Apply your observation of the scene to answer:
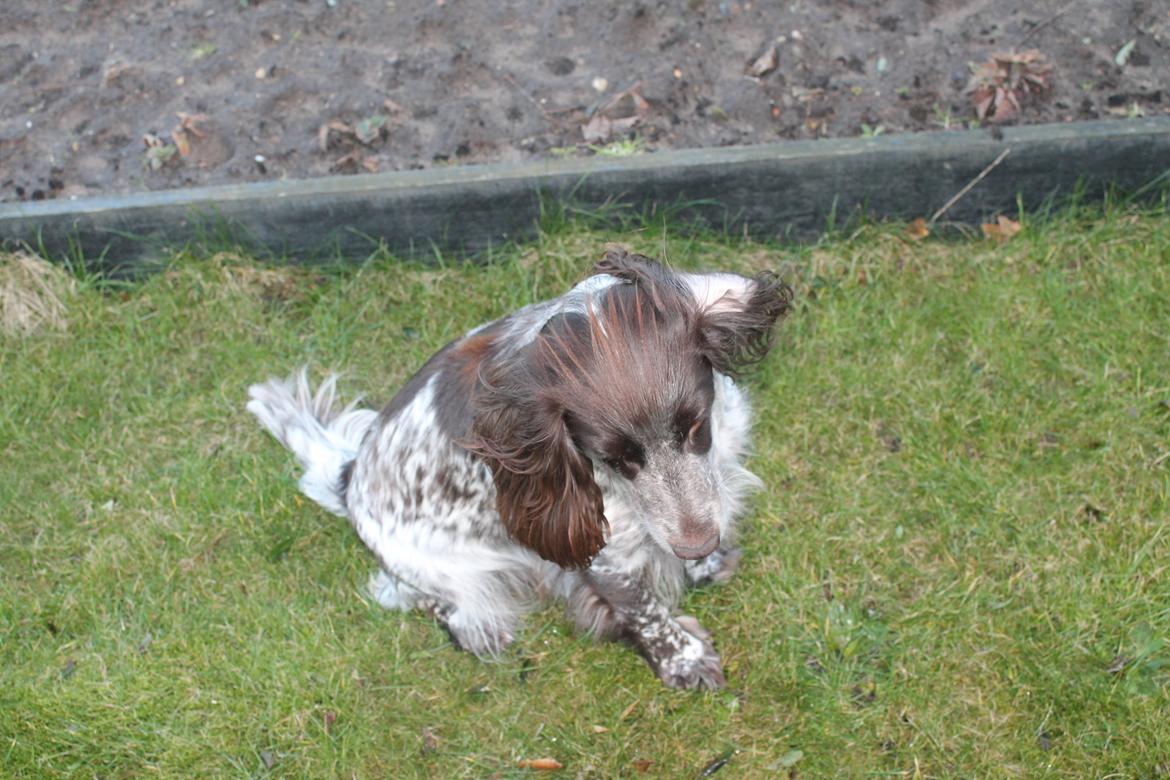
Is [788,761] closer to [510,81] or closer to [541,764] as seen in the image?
[541,764]

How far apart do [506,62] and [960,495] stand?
9.07ft

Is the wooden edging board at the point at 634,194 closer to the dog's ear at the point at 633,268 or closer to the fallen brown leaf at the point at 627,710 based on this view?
the dog's ear at the point at 633,268

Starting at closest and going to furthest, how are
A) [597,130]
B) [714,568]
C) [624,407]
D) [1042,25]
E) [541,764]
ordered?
[624,407], [541,764], [714,568], [597,130], [1042,25]

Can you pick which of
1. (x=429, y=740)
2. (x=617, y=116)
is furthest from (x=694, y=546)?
(x=617, y=116)

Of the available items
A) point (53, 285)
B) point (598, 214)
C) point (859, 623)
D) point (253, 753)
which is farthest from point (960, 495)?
point (53, 285)

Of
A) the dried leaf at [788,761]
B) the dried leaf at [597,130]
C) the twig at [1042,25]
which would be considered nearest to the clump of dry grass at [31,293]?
the dried leaf at [597,130]

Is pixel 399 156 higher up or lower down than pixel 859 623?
higher up

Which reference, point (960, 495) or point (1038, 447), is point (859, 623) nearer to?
point (960, 495)

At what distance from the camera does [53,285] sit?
4.38 metres

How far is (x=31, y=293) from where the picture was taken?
4.34 meters

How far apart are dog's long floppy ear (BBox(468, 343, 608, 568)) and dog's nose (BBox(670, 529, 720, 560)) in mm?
207

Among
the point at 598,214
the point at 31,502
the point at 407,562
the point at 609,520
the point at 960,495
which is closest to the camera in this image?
the point at 609,520

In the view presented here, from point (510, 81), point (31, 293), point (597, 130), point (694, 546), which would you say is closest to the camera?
point (694, 546)

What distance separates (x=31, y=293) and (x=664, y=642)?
119 inches
